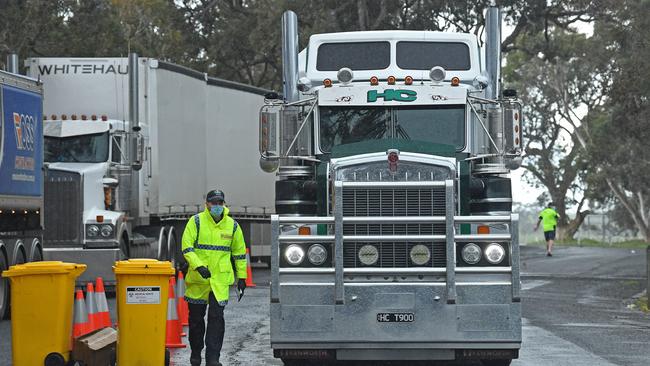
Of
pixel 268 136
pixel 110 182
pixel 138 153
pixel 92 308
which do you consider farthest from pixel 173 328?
pixel 138 153

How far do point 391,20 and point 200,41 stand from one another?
A: 871 cm

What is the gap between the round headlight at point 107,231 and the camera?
78.2 ft

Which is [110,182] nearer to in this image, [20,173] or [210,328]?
[20,173]

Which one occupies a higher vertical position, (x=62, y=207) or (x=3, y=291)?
(x=62, y=207)

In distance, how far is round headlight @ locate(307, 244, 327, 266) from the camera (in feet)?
42.3

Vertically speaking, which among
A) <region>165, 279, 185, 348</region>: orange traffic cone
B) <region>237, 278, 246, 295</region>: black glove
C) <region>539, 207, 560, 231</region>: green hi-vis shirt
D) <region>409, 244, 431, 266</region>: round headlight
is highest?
<region>539, 207, 560, 231</region>: green hi-vis shirt

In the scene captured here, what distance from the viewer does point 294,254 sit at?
1291 cm

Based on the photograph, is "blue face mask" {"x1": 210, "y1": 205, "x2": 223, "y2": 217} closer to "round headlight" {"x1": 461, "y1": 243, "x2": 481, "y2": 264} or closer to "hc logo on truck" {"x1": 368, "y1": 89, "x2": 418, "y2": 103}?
"hc logo on truck" {"x1": 368, "y1": 89, "x2": 418, "y2": 103}

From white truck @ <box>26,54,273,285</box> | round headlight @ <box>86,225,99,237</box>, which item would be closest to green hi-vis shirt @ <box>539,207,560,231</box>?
white truck @ <box>26,54,273,285</box>

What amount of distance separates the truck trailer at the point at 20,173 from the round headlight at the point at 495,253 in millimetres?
9712

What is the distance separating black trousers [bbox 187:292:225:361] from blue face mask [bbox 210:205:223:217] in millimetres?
776

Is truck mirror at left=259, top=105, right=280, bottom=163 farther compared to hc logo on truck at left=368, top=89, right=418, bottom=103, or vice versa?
hc logo on truck at left=368, top=89, right=418, bottom=103

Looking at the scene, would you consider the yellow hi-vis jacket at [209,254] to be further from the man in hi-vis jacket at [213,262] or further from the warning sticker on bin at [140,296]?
the warning sticker on bin at [140,296]

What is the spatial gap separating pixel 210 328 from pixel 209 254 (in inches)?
29.2
